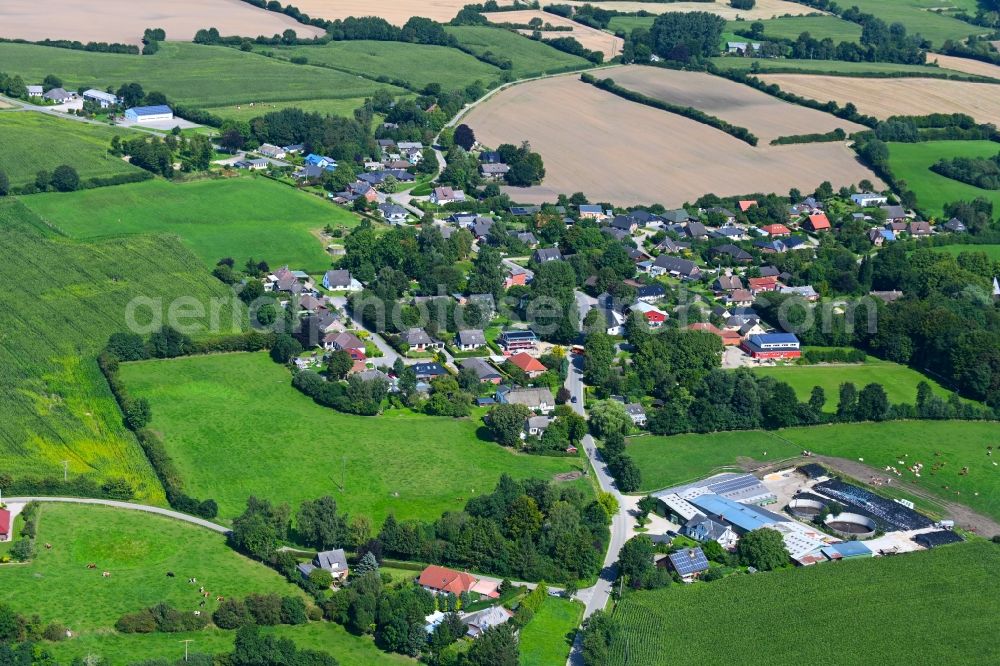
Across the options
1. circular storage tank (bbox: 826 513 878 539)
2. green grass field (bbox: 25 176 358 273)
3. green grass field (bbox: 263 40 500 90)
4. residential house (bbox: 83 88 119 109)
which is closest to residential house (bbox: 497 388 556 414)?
circular storage tank (bbox: 826 513 878 539)

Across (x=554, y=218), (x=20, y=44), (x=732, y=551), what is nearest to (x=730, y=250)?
(x=554, y=218)

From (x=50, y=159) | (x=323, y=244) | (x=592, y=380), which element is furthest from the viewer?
(x=50, y=159)

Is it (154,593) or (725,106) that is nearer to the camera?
(154,593)

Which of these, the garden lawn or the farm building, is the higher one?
the farm building

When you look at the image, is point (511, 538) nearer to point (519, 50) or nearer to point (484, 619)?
point (484, 619)

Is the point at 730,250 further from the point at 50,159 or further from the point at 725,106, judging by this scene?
the point at 50,159

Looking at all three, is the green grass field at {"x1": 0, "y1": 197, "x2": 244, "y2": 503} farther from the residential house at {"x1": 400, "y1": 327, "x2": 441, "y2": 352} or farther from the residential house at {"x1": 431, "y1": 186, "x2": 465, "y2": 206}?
the residential house at {"x1": 431, "y1": 186, "x2": 465, "y2": 206}
